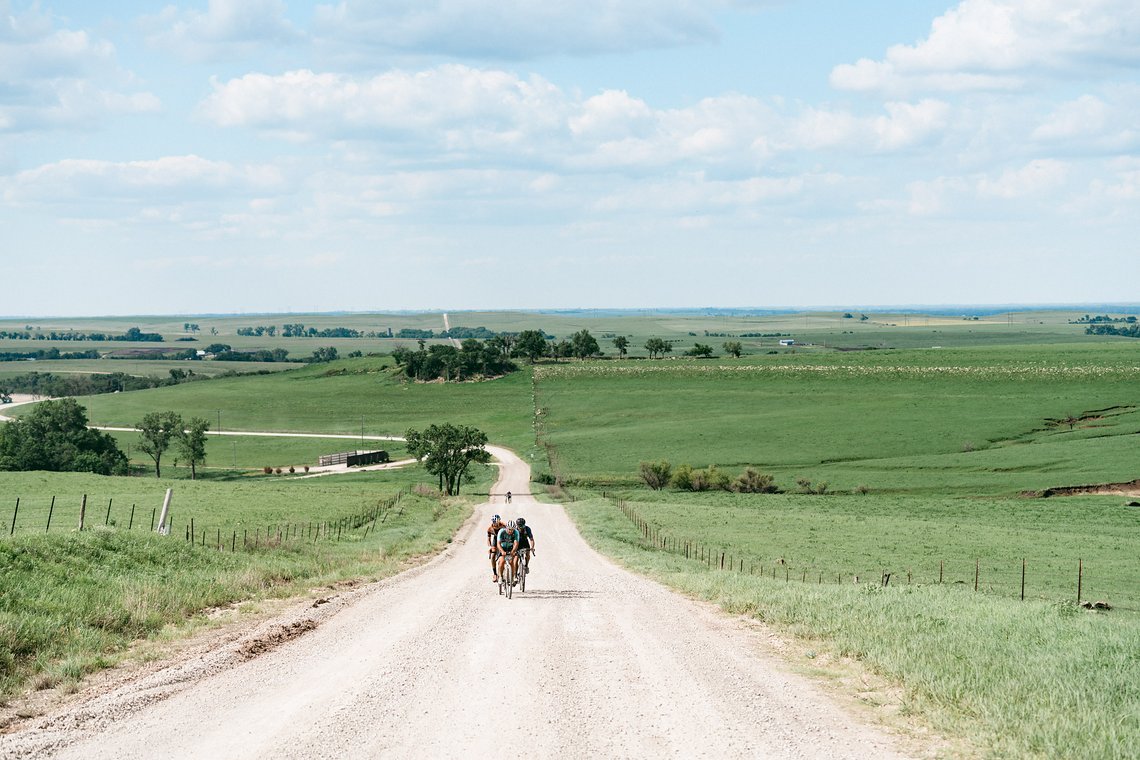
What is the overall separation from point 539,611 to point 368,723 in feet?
31.8

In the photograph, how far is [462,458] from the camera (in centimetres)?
9462

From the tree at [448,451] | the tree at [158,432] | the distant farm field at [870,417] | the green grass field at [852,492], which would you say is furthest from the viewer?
the tree at [158,432]

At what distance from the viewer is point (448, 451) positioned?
93375 millimetres

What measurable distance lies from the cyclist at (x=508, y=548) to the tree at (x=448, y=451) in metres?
66.2

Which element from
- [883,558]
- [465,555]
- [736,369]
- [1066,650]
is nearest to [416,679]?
[1066,650]

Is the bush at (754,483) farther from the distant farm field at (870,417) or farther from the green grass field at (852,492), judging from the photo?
the distant farm field at (870,417)

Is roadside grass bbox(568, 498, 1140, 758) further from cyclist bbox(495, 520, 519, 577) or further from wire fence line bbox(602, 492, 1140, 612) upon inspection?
wire fence line bbox(602, 492, 1140, 612)

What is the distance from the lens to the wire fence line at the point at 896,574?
36.8m

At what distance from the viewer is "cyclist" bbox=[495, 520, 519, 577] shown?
80.6ft

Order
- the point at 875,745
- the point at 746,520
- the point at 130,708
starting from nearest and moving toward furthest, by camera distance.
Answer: the point at 875,745
the point at 130,708
the point at 746,520

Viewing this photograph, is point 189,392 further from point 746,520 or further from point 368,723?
point 368,723

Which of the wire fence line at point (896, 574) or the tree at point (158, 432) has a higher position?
the wire fence line at point (896, 574)

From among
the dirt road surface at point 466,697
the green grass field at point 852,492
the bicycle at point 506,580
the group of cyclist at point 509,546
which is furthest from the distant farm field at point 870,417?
the dirt road surface at point 466,697

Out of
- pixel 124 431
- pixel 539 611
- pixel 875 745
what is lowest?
pixel 124 431
